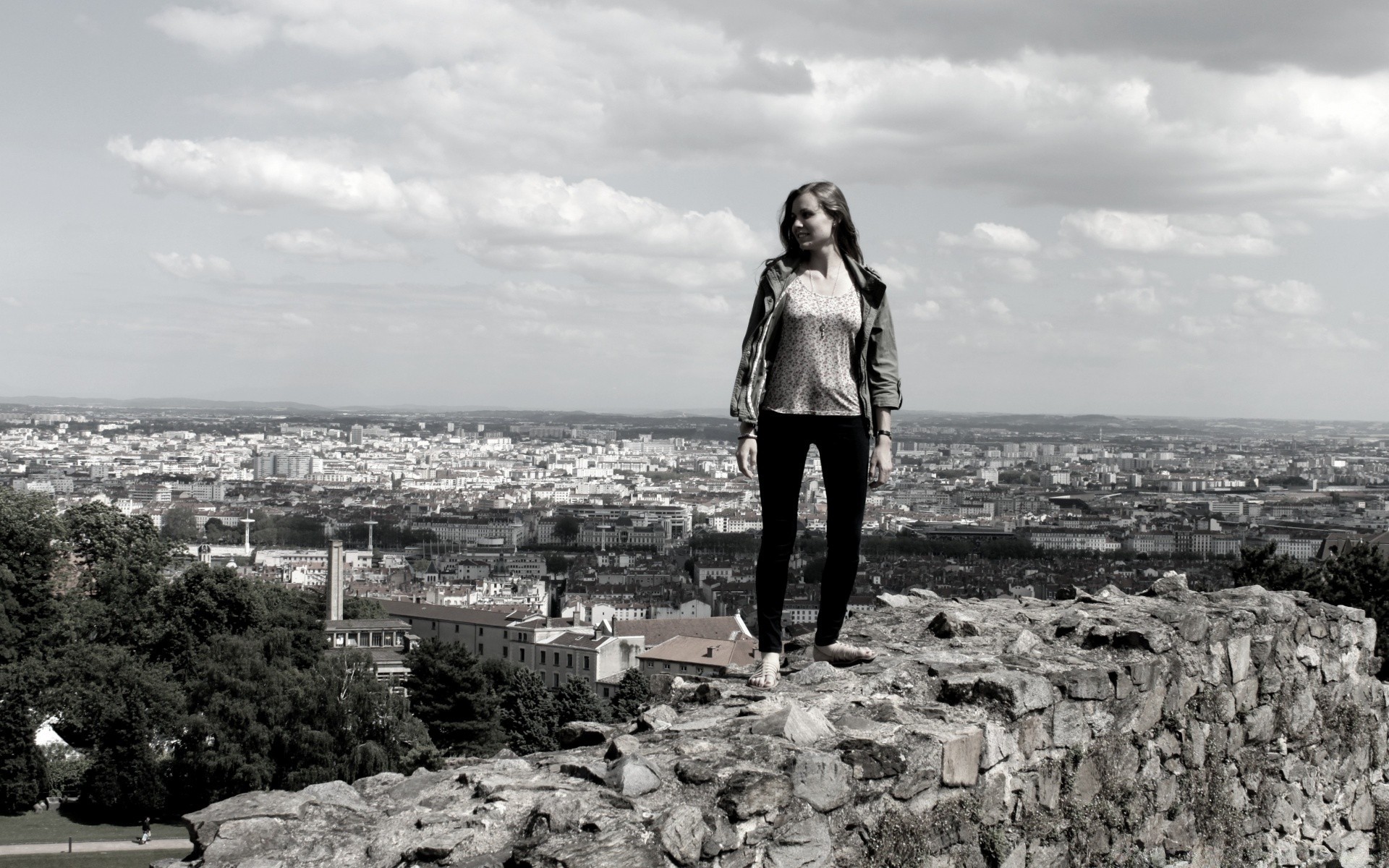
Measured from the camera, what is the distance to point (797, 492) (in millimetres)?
3973

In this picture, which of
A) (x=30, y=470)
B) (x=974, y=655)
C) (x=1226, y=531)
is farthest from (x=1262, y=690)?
(x=30, y=470)

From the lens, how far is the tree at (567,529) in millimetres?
150875

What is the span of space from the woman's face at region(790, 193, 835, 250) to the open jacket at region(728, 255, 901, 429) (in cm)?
10

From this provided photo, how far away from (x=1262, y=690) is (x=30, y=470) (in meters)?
172

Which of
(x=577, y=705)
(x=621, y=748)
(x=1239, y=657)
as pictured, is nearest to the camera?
(x=621, y=748)

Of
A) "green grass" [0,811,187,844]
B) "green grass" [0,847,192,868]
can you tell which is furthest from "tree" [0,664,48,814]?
"green grass" [0,847,192,868]

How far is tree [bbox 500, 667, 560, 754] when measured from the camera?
105ft

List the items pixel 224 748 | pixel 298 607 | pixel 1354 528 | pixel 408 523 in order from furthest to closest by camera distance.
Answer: pixel 408 523 < pixel 1354 528 < pixel 298 607 < pixel 224 748

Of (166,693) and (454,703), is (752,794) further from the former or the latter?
(454,703)

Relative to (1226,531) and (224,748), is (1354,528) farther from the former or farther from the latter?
(224,748)

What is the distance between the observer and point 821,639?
4262 mm

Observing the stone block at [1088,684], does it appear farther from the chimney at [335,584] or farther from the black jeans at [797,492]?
the chimney at [335,584]

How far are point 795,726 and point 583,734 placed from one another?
25.0 inches

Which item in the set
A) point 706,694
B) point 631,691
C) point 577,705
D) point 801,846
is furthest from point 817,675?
point 631,691
